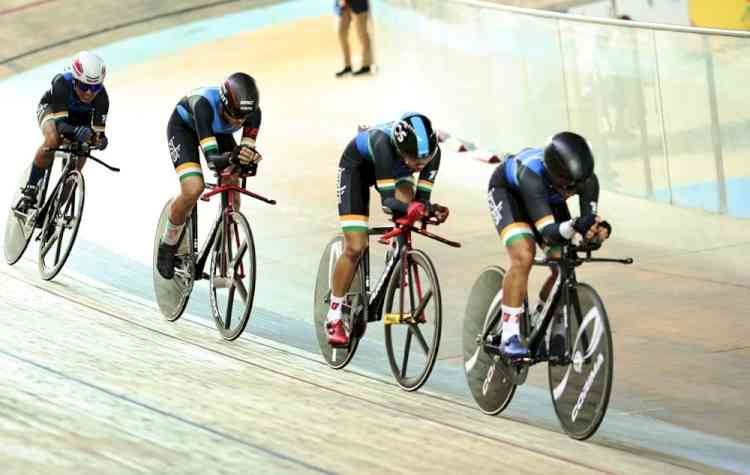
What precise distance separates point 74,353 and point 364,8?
10690 millimetres

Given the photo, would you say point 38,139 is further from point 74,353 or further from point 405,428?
point 405,428

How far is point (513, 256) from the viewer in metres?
6.16

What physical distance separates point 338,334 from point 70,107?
9.78ft

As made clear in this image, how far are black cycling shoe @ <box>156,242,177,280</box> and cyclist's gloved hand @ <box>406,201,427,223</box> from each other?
6.86 ft

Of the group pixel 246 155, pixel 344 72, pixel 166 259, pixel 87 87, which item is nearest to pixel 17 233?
pixel 87 87

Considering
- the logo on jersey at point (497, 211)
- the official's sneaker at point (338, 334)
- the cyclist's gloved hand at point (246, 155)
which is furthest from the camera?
the cyclist's gloved hand at point (246, 155)

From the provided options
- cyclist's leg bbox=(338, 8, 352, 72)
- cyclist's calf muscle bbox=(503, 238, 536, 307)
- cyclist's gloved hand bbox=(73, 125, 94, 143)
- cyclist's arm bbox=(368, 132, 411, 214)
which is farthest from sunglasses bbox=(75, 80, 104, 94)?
cyclist's leg bbox=(338, 8, 352, 72)

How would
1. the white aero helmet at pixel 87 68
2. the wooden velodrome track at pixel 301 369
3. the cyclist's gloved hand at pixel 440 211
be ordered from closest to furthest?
the wooden velodrome track at pixel 301 369 → the cyclist's gloved hand at pixel 440 211 → the white aero helmet at pixel 87 68

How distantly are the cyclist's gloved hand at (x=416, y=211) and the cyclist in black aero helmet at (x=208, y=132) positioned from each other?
3.94 feet

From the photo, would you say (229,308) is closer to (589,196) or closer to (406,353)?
(406,353)

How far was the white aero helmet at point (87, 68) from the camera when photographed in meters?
8.88

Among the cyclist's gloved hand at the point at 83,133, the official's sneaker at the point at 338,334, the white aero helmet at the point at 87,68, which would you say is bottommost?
the official's sneaker at the point at 338,334

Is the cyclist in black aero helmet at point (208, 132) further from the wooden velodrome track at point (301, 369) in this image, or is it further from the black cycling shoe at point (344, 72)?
the black cycling shoe at point (344, 72)

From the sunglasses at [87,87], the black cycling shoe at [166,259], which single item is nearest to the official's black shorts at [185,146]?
the black cycling shoe at [166,259]
